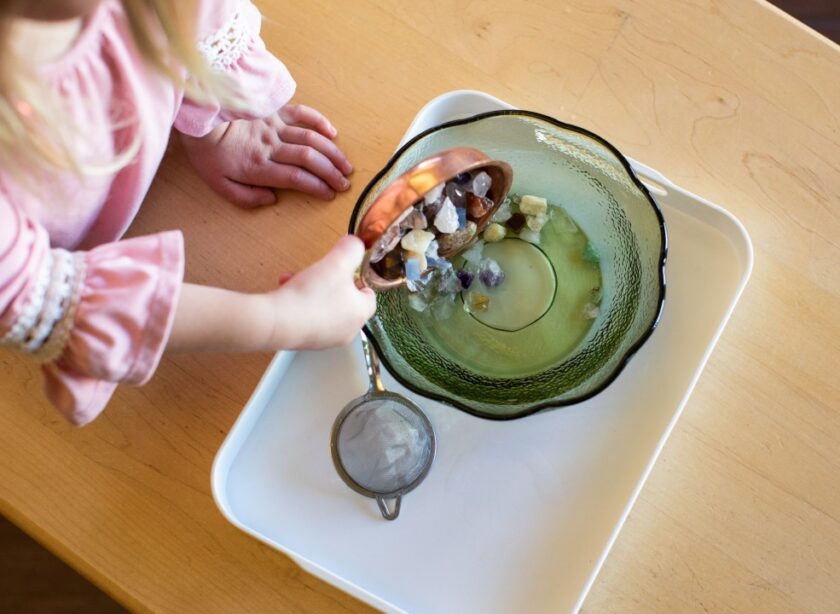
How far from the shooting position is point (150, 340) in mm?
483

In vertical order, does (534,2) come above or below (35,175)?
above

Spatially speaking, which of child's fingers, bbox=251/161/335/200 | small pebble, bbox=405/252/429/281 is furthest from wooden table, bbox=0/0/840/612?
small pebble, bbox=405/252/429/281

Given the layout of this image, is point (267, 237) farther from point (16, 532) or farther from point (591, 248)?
point (16, 532)

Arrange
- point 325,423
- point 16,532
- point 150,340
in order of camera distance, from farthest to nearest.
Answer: point 16,532
point 325,423
point 150,340

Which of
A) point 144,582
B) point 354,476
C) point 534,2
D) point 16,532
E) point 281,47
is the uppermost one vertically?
point 534,2

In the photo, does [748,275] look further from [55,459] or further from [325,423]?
[55,459]

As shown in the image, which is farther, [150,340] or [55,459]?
[55,459]

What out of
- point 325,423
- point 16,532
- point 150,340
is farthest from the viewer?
point 16,532

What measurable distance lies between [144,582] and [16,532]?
49 cm

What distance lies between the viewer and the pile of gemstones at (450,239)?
53 centimetres

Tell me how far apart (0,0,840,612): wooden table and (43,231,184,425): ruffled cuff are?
0.12m

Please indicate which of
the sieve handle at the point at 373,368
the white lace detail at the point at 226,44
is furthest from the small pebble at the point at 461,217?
the white lace detail at the point at 226,44

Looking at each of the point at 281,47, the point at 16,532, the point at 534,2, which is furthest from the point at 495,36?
the point at 16,532

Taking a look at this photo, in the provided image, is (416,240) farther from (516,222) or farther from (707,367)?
(707,367)
